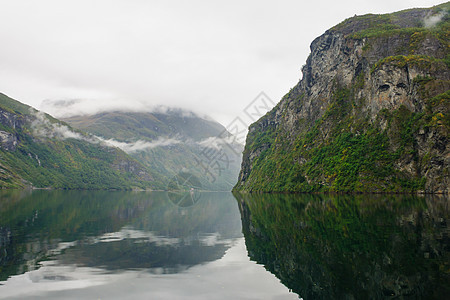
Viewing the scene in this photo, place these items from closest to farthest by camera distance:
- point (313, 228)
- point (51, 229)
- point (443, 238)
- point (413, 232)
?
point (443, 238)
point (413, 232)
point (313, 228)
point (51, 229)

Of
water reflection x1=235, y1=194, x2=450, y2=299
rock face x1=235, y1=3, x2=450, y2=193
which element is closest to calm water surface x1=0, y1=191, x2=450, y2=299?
water reflection x1=235, y1=194, x2=450, y2=299

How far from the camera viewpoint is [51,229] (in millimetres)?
29203

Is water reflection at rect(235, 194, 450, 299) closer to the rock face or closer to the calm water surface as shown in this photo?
the calm water surface

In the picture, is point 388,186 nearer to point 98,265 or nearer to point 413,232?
point 413,232

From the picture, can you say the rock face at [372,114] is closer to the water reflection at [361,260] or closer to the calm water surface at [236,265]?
the water reflection at [361,260]

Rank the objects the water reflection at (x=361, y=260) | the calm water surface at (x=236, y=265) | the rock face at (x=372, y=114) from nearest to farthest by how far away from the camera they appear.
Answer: the water reflection at (x=361, y=260) → the calm water surface at (x=236, y=265) → the rock face at (x=372, y=114)

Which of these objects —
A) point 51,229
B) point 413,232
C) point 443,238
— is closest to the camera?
point 443,238

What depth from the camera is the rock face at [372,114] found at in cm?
10044

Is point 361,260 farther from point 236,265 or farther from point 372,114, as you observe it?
point 372,114

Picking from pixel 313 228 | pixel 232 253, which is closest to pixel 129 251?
pixel 232 253

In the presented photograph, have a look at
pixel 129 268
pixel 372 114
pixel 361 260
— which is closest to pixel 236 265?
pixel 129 268

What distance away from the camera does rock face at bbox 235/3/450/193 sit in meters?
100

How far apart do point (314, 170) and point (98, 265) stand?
131422 millimetres

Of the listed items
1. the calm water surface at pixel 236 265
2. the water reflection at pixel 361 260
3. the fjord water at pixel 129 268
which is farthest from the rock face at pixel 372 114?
the fjord water at pixel 129 268
